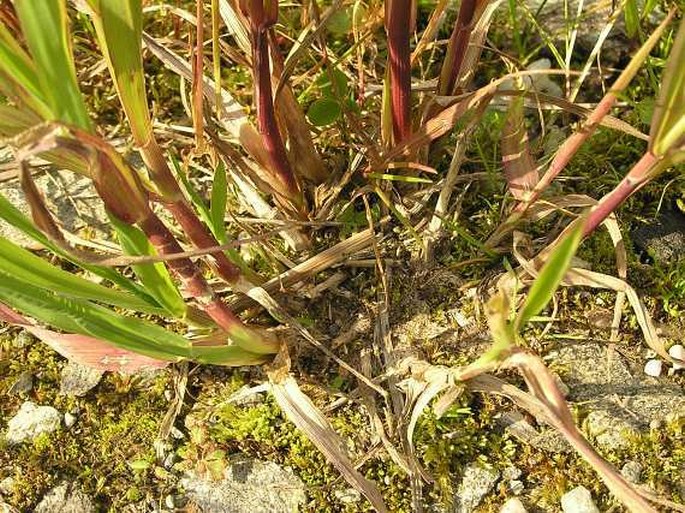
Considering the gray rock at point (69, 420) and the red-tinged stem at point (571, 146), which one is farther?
the gray rock at point (69, 420)

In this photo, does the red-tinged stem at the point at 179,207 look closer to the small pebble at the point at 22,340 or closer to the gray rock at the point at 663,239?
the small pebble at the point at 22,340

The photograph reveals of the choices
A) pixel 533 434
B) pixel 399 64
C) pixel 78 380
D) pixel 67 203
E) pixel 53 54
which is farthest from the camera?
pixel 67 203

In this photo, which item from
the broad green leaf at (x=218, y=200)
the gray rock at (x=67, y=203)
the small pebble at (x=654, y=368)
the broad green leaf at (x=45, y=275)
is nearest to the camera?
the broad green leaf at (x=45, y=275)

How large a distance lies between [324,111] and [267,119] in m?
0.18

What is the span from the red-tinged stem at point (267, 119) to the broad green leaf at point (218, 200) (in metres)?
0.12

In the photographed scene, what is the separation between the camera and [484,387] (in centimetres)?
124

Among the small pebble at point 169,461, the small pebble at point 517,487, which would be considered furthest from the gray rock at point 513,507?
the small pebble at point 169,461

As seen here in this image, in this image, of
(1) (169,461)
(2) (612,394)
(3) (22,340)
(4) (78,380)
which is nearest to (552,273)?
(2) (612,394)

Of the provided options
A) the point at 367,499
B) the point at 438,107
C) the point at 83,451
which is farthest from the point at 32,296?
the point at 438,107

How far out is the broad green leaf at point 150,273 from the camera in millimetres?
1088

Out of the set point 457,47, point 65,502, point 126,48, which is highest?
point 126,48

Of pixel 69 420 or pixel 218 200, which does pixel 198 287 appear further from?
pixel 69 420

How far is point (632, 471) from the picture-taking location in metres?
1.40

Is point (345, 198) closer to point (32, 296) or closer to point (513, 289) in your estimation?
point (513, 289)
